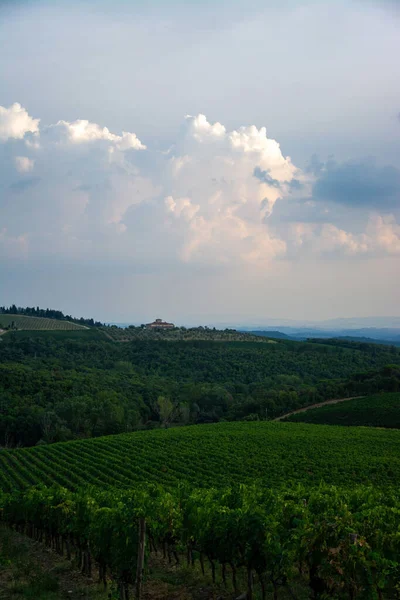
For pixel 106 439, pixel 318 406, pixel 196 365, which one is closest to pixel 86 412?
pixel 106 439

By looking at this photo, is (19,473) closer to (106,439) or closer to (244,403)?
(106,439)

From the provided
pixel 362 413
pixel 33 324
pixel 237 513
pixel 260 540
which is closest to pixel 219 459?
pixel 237 513

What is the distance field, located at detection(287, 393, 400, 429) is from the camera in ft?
196

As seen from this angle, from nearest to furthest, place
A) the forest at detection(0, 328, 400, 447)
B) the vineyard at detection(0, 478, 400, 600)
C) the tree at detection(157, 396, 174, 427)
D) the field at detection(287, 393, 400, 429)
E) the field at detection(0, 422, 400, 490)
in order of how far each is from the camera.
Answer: the vineyard at detection(0, 478, 400, 600) < the field at detection(0, 422, 400, 490) < the field at detection(287, 393, 400, 429) < the forest at detection(0, 328, 400, 447) < the tree at detection(157, 396, 174, 427)

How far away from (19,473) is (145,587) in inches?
1428

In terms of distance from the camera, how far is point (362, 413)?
63.5 meters

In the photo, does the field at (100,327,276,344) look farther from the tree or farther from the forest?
the tree

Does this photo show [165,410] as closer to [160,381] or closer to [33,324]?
[160,381]

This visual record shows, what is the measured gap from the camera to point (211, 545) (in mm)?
12945

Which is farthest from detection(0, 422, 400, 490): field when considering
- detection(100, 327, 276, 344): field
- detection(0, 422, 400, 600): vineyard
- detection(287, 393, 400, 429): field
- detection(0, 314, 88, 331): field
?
detection(0, 314, 88, 331): field

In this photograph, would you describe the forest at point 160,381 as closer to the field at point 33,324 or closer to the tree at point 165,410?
the tree at point 165,410

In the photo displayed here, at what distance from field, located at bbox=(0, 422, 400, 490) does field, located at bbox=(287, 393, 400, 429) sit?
8176 millimetres

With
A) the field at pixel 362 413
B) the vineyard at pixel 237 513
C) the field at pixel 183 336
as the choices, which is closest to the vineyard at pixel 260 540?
the vineyard at pixel 237 513

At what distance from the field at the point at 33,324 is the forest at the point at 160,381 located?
1967cm
